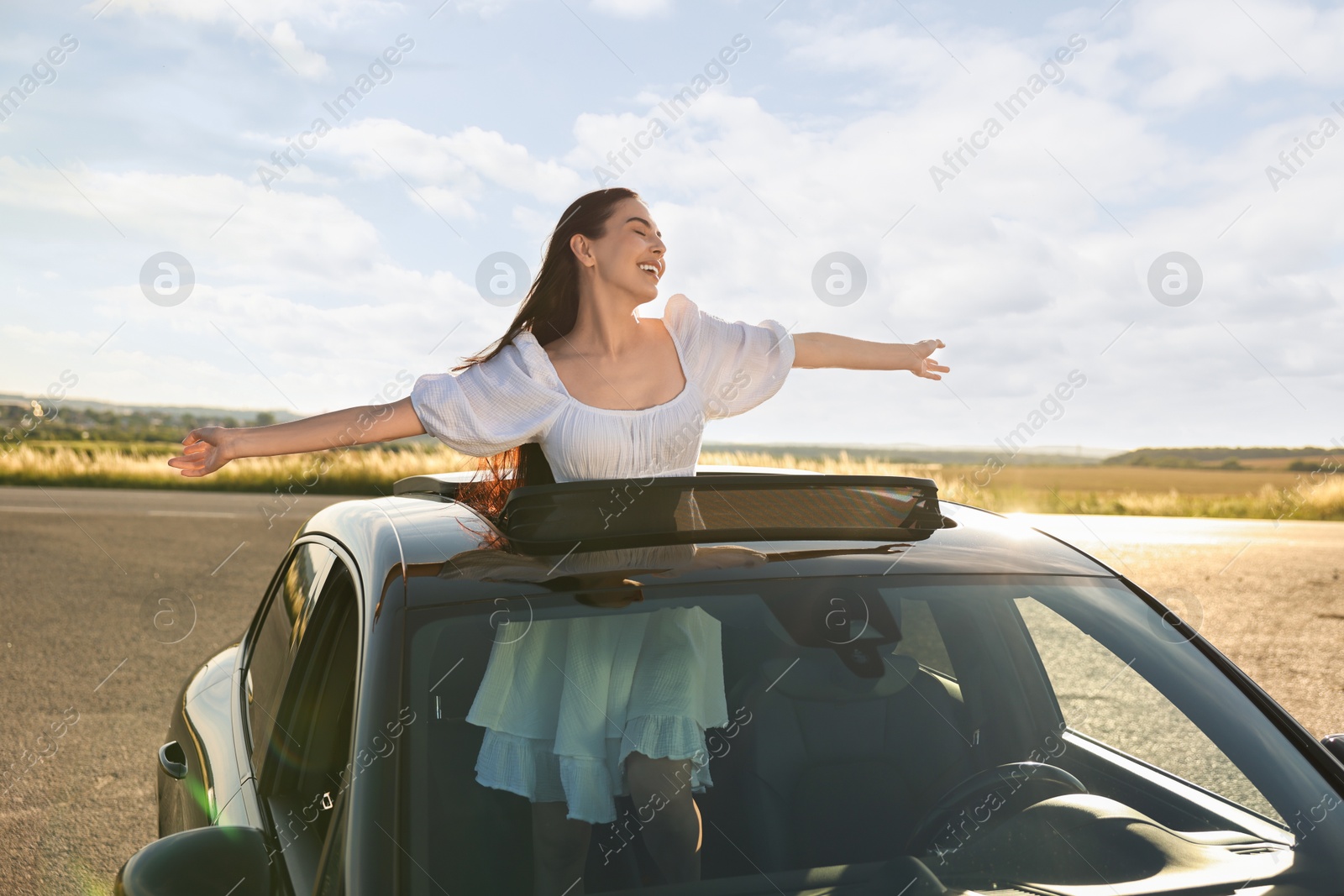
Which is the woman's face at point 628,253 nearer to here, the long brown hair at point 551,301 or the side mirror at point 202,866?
the long brown hair at point 551,301

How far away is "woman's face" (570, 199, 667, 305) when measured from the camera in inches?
113

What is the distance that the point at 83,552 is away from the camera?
1252 cm

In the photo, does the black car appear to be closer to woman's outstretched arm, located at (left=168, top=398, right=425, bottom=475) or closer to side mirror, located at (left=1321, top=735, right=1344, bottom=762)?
side mirror, located at (left=1321, top=735, right=1344, bottom=762)

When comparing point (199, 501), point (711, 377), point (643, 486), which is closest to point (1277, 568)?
point (711, 377)

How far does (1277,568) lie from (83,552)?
44.5ft

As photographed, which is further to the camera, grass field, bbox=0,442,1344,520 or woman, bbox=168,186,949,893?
grass field, bbox=0,442,1344,520

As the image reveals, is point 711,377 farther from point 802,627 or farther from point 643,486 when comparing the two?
point 802,627

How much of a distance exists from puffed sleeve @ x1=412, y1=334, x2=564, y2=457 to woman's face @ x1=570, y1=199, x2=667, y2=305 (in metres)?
0.38

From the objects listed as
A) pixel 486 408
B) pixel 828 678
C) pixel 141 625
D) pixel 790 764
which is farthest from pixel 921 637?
pixel 141 625

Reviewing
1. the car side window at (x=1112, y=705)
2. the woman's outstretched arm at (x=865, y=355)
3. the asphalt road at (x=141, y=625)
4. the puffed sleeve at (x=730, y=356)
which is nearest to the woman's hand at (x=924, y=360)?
the woman's outstretched arm at (x=865, y=355)

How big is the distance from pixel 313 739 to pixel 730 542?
923 millimetres

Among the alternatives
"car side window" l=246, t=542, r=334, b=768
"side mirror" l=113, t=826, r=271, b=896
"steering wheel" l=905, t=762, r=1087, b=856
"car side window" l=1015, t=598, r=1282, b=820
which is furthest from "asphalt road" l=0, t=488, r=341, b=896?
"car side window" l=1015, t=598, r=1282, b=820

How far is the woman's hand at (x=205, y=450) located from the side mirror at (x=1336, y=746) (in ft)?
7.73

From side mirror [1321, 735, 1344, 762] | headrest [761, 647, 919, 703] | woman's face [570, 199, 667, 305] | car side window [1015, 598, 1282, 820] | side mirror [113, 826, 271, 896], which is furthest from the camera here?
car side window [1015, 598, 1282, 820]
